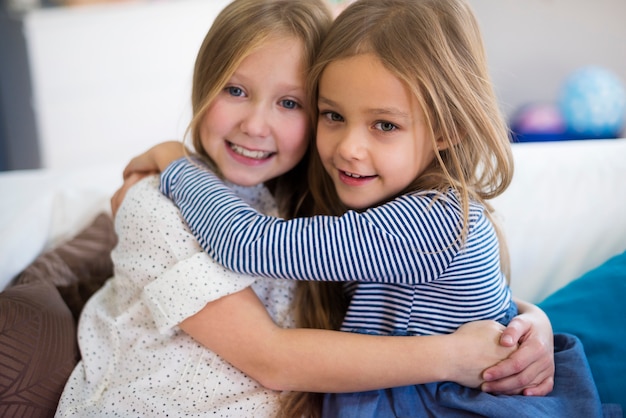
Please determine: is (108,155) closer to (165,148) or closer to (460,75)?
(165,148)

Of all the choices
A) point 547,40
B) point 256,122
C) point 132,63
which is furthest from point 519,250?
point 132,63

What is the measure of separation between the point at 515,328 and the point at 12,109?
336 centimetres

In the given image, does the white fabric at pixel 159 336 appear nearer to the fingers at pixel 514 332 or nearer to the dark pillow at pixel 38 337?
the dark pillow at pixel 38 337

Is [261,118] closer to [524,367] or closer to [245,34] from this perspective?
[245,34]

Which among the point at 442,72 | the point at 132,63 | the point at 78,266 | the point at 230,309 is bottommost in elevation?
the point at 132,63

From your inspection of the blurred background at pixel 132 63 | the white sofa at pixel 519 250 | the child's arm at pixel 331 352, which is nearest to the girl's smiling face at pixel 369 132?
the child's arm at pixel 331 352

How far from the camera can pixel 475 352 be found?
959mm

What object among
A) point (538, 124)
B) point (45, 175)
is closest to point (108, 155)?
point (45, 175)

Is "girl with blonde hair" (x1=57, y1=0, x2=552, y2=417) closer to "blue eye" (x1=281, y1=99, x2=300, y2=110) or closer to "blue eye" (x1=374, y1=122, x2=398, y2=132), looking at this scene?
"blue eye" (x1=281, y1=99, x2=300, y2=110)

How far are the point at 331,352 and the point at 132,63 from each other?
11.2 ft

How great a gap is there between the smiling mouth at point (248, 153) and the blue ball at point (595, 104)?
8.11 ft

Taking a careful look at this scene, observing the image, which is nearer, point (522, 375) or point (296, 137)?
point (522, 375)

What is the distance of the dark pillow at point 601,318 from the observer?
1.03 m

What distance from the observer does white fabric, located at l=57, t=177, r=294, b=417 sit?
996mm
